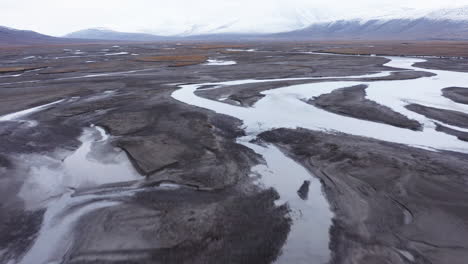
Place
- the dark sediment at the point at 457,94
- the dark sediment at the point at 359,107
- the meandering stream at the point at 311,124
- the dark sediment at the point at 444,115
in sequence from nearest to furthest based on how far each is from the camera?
the meandering stream at the point at 311,124
the dark sediment at the point at 444,115
the dark sediment at the point at 359,107
the dark sediment at the point at 457,94

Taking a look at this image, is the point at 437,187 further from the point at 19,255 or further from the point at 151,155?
the point at 19,255

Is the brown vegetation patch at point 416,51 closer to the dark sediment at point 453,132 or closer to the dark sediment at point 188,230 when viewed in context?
the dark sediment at point 453,132

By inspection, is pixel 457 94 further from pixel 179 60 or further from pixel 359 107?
pixel 179 60

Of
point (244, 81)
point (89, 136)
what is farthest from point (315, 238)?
point (244, 81)

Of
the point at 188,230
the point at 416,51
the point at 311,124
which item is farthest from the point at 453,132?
the point at 416,51

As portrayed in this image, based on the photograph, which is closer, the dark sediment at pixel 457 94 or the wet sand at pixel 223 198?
the wet sand at pixel 223 198

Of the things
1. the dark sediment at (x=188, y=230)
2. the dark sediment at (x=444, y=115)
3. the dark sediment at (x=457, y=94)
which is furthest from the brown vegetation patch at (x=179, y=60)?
the dark sediment at (x=188, y=230)
